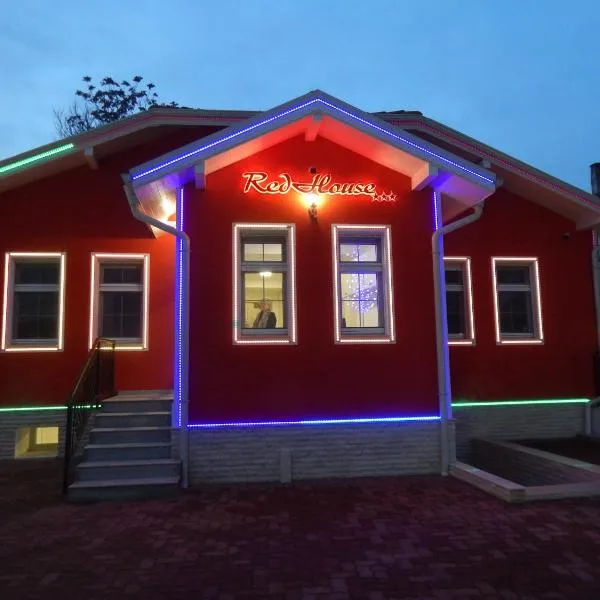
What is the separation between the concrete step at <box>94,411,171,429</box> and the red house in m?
0.02

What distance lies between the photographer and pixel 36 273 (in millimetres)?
9352

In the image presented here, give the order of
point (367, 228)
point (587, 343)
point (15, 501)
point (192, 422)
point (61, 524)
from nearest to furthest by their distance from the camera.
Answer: point (61, 524)
point (15, 501)
point (192, 422)
point (367, 228)
point (587, 343)

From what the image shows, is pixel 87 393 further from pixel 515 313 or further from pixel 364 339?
pixel 515 313

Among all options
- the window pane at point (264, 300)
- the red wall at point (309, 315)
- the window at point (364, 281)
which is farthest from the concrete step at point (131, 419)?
the window at point (364, 281)

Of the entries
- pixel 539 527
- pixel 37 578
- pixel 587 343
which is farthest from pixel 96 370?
pixel 587 343

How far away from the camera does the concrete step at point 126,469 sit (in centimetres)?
654

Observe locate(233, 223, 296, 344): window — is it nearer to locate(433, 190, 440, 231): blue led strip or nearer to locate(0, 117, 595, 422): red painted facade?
locate(0, 117, 595, 422): red painted facade

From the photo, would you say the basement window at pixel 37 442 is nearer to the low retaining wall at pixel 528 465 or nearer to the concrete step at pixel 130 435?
the concrete step at pixel 130 435

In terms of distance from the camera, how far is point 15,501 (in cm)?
628

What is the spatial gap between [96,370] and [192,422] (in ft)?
6.18

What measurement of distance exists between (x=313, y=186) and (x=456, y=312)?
4.13 metres

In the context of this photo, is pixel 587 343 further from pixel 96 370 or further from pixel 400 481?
pixel 96 370

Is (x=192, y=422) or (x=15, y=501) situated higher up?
(x=192, y=422)

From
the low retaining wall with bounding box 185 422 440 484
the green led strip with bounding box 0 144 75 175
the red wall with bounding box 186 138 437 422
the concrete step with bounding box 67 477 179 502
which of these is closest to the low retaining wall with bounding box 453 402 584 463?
the low retaining wall with bounding box 185 422 440 484
